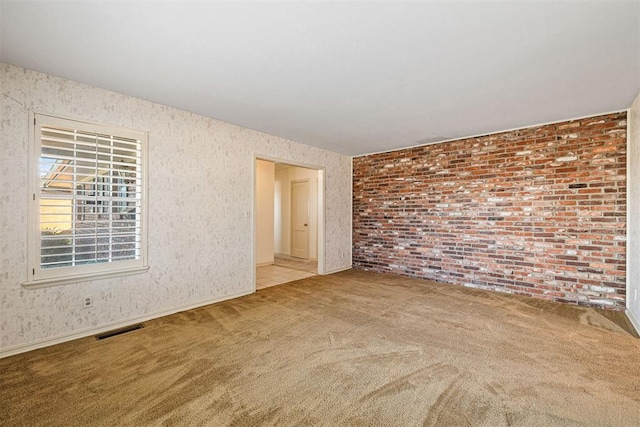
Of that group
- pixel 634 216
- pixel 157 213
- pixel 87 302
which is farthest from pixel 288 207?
pixel 634 216

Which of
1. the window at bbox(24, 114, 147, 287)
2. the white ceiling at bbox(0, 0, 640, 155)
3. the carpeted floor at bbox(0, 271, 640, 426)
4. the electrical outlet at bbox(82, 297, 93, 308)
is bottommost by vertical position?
the carpeted floor at bbox(0, 271, 640, 426)

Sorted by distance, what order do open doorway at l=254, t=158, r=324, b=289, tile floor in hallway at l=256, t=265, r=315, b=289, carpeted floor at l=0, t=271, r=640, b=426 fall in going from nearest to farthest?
carpeted floor at l=0, t=271, r=640, b=426 → tile floor in hallway at l=256, t=265, r=315, b=289 → open doorway at l=254, t=158, r=324, b=289

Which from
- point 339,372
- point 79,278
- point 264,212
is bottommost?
point 339,372

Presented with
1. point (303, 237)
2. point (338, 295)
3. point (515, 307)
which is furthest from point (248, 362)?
point (303, 237)

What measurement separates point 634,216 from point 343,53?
144 inches

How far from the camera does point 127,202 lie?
307cm

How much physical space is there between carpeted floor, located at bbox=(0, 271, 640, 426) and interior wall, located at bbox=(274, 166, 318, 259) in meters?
3.97

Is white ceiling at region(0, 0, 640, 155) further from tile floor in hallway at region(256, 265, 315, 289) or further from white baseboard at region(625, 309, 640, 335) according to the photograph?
tile floor in hallway at region(256, 265, 315, 289)

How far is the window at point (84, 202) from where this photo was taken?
2.54m

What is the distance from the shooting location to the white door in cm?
747

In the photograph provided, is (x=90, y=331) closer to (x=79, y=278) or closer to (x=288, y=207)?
(x=79, y=278)

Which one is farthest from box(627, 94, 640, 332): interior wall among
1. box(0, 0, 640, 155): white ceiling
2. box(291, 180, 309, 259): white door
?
box(291, 180, 309, 259): white door

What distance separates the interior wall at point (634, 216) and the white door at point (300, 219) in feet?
18.7

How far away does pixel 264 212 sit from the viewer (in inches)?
265
